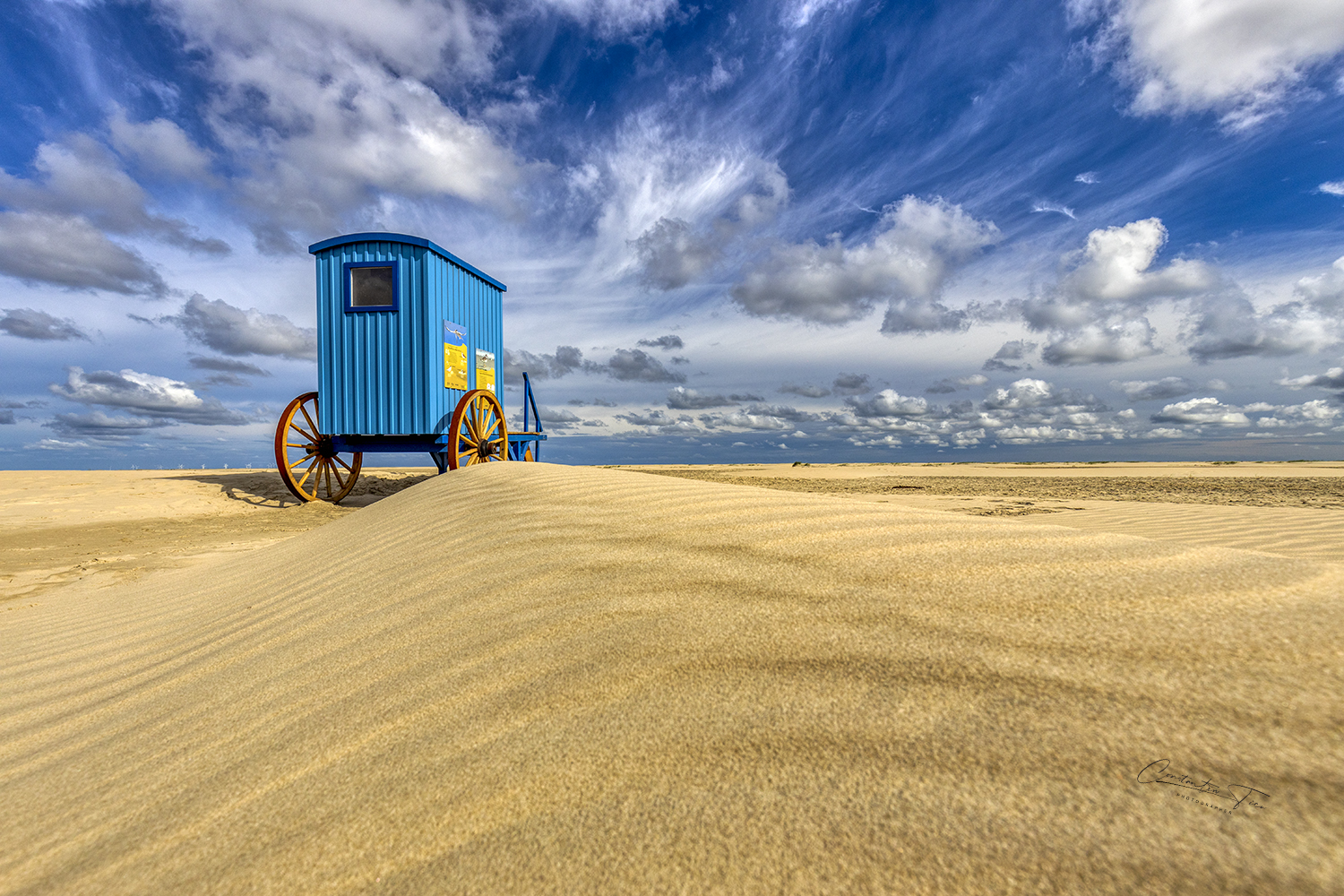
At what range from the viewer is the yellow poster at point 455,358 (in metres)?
9.25

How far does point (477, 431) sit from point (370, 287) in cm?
271

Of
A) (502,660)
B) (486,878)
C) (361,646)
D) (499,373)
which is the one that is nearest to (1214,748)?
(486,878)

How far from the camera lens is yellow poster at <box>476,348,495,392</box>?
1044cm

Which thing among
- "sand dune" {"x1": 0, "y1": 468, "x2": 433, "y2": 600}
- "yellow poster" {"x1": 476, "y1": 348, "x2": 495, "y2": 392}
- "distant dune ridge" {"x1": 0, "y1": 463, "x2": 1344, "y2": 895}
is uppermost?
"yellow poster" {"x1": 476, "y1": 348, "x2": 495, "y2": 392}

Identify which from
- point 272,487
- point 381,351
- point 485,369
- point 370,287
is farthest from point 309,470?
point 485,369

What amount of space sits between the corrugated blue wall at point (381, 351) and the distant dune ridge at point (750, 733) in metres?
7.30

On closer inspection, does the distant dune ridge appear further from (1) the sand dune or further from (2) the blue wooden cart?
(2) the blue wooden cart

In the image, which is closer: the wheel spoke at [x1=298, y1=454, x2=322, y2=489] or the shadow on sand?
the wheel spoke at [x1=298, y1=454, x2=322, y2=489]

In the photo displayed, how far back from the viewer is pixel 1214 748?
0.76 m

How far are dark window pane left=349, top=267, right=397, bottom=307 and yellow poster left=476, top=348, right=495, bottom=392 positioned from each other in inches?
75.9

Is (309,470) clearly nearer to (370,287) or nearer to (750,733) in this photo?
(370,287)

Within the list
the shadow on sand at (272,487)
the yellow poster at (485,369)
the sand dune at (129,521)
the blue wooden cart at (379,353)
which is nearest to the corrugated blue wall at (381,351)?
the blue wooden cart at (379,353)

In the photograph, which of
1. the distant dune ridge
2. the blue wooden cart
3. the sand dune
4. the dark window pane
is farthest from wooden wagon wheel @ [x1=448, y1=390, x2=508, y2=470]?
the distant dune ridge

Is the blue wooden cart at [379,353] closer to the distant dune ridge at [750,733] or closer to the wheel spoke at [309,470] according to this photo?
the wheel spoke at [309,470]
